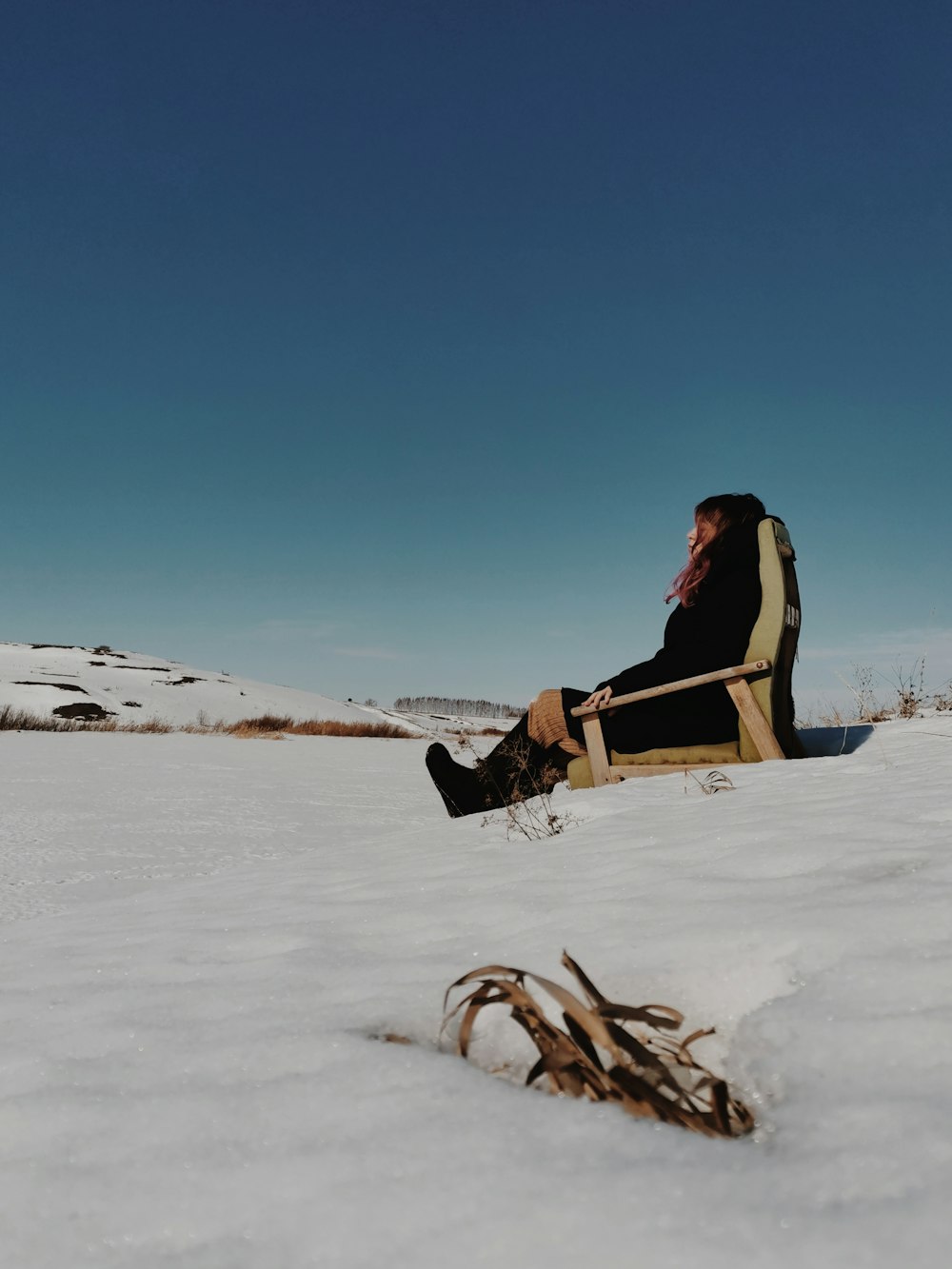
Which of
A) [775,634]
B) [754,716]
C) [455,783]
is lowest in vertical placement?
[455,783]

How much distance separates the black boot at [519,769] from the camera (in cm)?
441

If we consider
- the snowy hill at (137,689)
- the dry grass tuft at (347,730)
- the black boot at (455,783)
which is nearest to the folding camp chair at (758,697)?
the black boot at (455,783)

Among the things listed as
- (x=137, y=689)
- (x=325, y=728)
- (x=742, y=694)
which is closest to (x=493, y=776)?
(x=742, y=694)

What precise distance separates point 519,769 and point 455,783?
1.34 ft

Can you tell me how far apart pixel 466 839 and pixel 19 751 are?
7.35 meters

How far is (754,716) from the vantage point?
4000 mm

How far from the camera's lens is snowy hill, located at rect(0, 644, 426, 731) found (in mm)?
21062

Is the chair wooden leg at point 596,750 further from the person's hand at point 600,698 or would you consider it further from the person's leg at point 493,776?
the person's leg at point 493,776

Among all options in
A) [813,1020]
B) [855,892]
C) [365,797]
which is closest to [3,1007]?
[813,1020]

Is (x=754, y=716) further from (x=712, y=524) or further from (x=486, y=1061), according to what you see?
(x=486, y=1061)

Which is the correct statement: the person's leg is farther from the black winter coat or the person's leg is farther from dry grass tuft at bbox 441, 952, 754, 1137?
dry grass tuft at bbox 441, 952, 754, 1137

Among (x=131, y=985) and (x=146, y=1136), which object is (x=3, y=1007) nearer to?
(x=131, y=985)

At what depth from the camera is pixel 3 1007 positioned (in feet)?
4.86

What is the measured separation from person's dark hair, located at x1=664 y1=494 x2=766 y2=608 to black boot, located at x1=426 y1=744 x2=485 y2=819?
167 cm
